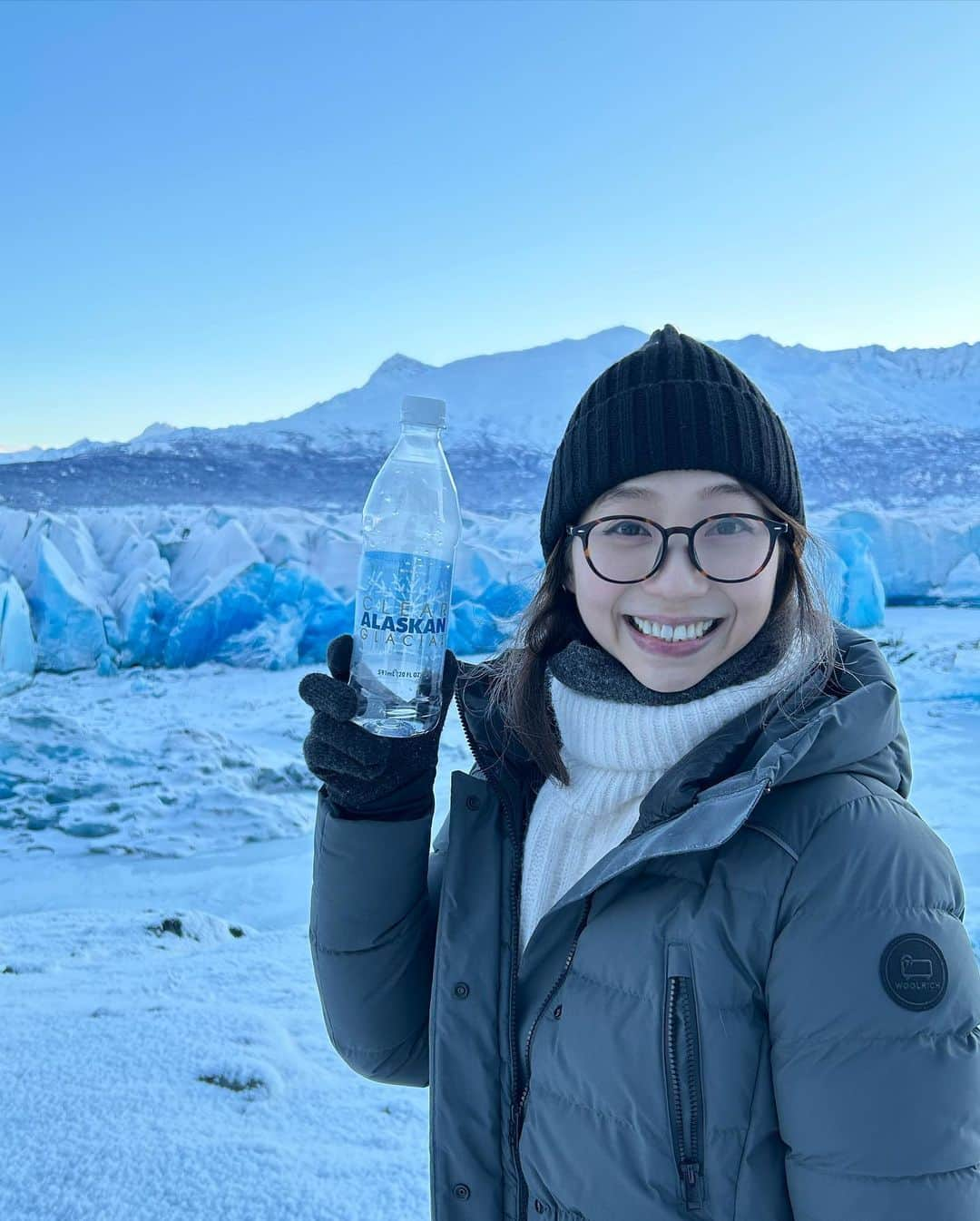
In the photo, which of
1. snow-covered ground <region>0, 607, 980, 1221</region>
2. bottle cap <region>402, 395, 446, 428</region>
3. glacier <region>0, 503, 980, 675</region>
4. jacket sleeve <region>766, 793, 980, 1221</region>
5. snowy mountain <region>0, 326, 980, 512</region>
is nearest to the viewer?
jacket sleeve <region>766, 793, 980, 1221</region>

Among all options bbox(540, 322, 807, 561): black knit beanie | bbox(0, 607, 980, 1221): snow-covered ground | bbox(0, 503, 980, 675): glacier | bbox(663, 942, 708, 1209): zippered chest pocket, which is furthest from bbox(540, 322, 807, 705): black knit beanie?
bbox(0, 503, 980, 675): glacier

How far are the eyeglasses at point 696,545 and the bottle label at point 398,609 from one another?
0.21 m

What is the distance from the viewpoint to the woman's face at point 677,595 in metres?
0.83

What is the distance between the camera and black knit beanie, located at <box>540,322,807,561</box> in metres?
0.86

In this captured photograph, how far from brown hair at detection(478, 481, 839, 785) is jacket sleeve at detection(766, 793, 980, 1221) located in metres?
0.20

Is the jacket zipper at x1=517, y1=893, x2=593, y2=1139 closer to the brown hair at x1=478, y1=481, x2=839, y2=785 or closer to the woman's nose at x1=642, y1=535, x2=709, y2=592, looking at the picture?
the brown hair at x1=478, y1=481, x2=839, y2=785

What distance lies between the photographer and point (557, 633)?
1.05 metres

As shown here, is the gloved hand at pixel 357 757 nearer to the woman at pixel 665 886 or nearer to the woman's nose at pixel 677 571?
the woman at pixel 665 886

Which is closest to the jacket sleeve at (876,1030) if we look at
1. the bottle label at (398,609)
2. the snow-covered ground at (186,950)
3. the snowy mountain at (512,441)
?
the bottle label at (398,609)

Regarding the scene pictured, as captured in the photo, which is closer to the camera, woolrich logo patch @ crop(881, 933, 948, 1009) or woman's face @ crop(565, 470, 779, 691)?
woolrich logo patch @ crop(881, 933, 948, 1009)

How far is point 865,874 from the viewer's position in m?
0.62

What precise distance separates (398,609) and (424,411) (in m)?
0.29

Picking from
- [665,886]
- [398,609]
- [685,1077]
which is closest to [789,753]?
[665,886]

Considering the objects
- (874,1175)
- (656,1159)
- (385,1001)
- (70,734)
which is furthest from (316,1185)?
(70,734)
